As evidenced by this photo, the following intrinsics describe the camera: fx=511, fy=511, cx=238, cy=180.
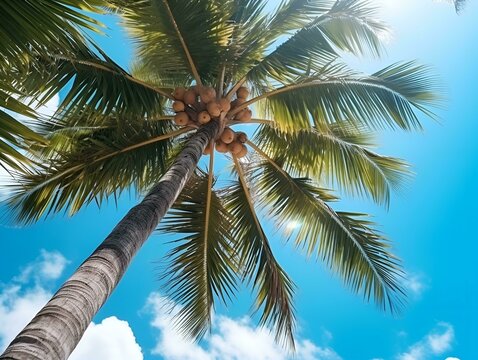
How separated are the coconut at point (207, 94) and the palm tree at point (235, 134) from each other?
0.07ft

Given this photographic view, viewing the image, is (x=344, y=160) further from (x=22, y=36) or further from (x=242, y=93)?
(x=22, y=36)

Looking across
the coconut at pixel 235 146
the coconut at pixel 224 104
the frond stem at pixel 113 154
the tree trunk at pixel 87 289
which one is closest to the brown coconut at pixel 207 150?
the coconut at pixel 235 146

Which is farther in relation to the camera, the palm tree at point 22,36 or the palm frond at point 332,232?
the palm frond at point 332,232

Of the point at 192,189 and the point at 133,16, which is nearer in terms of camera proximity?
the point at 133,16

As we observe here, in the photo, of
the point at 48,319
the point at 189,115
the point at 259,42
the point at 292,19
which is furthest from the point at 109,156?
the point at 48,319

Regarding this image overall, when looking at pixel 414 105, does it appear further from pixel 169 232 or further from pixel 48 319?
pixel 48 319

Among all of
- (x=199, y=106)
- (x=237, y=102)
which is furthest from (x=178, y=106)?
(x=237, y=102)

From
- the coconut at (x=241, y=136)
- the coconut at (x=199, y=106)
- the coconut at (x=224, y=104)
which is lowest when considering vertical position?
the coconut at (x=199, y=106)

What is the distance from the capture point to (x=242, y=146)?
800 centimetres

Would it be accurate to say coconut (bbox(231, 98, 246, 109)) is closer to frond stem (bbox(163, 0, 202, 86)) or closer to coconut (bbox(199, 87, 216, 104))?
coconut (bbox(199, 87, 216, 104))

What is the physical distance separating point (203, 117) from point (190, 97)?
1.15ft

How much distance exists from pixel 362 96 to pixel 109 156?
3.77m

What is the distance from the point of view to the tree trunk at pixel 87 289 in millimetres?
2812

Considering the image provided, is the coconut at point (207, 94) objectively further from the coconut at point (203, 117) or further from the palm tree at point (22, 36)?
the palm tree at point (22, 36)
